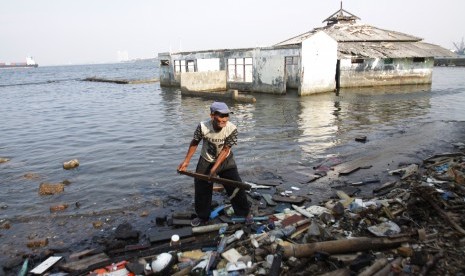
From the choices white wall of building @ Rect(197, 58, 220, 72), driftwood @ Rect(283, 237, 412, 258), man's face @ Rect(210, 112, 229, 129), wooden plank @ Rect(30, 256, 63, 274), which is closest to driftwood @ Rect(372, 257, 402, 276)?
driftwood @ Rect(283, 237, 412, 258)

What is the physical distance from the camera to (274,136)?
45.0ft

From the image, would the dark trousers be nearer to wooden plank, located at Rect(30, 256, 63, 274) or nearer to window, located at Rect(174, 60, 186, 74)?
wooden plank, located at Rect(30, 256, 63, 274)

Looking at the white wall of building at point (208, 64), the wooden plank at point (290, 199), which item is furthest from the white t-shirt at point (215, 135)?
the white wall of building at point (208, 64)

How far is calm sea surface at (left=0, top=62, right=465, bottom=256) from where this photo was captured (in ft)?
28.1

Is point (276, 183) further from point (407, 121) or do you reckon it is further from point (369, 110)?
point (369, 110)

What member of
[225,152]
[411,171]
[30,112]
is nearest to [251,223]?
[225,152]

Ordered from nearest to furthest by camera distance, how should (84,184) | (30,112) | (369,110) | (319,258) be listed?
(319,258) → (84,184) → (369,110) → (30,112)

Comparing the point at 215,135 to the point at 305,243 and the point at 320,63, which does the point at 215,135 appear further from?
the point at 320,63

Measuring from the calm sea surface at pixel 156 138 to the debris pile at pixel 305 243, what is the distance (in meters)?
2.16

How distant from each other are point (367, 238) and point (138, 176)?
6.72 metres

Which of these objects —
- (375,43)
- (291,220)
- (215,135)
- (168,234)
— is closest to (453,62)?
(375,43)

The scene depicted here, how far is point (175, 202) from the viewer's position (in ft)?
24.9

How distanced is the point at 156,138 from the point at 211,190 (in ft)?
28.3

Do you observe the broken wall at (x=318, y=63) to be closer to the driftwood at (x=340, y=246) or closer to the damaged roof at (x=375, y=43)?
the damaged roof at (x=375, y=43)
